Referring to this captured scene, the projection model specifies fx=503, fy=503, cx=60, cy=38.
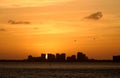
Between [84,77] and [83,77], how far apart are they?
0.30m

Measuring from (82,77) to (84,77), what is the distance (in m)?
0.60

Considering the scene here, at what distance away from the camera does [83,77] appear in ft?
445

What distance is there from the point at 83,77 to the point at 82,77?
302 millimetres

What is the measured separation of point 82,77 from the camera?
13538 centimetres

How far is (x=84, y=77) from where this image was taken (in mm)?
135625
